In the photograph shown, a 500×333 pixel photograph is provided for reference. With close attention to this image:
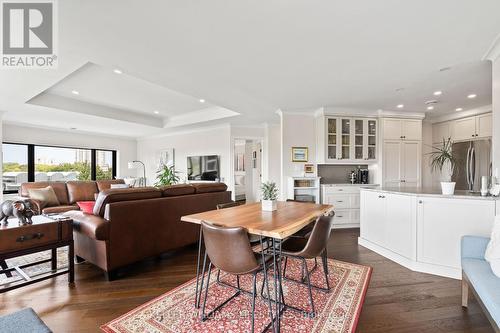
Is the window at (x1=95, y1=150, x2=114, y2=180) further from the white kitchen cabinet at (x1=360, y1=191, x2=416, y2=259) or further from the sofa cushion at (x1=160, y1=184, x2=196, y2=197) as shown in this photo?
the white kitchen cabinet at (x1=360, y1=191, x2=416, y2=259)

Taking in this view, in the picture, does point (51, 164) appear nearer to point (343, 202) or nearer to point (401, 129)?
point (343, 202)

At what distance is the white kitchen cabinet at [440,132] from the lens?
535 centimetres

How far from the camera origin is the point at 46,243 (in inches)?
89.9

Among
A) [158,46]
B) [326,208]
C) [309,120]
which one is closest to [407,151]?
[309,120]

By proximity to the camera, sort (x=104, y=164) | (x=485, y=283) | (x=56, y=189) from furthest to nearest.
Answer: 1. (x=104, y=164)
2. (x=56, y=189)
3. (x=485, y=283)

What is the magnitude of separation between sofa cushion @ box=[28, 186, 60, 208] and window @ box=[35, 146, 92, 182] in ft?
6.87

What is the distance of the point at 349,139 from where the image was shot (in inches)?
193

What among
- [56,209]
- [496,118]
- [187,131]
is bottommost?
[56,209]

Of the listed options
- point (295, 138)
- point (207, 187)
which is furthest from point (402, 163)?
point (207, 187)

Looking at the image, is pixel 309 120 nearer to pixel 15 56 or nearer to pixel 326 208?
pixel 326 208

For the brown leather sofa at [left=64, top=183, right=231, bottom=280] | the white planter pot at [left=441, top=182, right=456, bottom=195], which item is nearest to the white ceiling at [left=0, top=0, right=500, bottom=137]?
the white planter pot at [left=441, top=182, right=456, bottom=195]

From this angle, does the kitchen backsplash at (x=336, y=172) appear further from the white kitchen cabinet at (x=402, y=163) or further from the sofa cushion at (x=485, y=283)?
the sofa cushion at (x=485, y=283)

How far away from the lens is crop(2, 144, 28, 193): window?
586 centimetres

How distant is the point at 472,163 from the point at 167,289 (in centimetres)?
587
